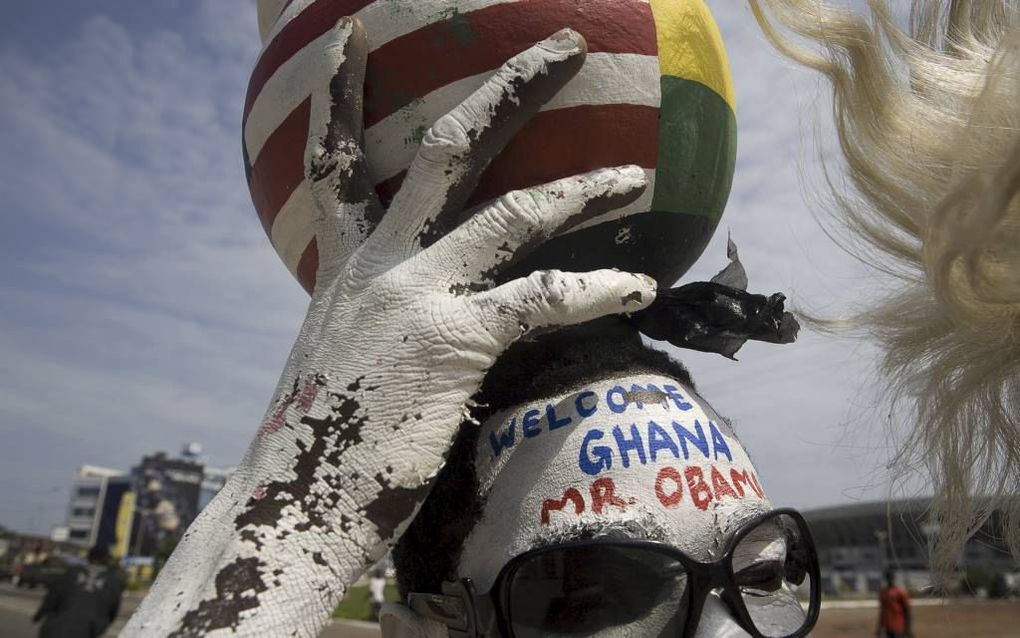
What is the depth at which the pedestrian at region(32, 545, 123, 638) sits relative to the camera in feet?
21.9

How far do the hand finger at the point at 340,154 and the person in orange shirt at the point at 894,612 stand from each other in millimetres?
10856

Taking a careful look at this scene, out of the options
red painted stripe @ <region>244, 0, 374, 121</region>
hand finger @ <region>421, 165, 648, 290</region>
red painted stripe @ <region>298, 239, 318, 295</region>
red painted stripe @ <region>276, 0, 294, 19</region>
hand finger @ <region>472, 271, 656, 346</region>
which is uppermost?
red painted stripe @ <region>276, 0, 294, 19</region>

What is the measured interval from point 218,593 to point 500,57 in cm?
107

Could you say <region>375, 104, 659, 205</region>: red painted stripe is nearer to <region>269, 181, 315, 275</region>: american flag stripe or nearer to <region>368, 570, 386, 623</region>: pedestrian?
<region>269, 181, 315, 275</region>: american flag stripe

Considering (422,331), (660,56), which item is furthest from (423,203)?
(660,56)

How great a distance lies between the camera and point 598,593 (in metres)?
1.41

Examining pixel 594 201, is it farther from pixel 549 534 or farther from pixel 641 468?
pixel 549 534

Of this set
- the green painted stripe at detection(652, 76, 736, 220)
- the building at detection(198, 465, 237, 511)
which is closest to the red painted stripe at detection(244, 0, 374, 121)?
the green painted stripe at detection(652, 76, 736, 220)

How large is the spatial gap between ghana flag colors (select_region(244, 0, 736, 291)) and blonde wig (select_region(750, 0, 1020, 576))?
291mm

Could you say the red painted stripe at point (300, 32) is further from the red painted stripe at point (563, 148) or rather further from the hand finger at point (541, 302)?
the hand finger at point (541, 302)

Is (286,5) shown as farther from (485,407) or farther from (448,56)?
(485,407)

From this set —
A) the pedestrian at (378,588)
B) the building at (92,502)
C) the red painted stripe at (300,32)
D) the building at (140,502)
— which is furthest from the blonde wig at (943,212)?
the building at (92,502)

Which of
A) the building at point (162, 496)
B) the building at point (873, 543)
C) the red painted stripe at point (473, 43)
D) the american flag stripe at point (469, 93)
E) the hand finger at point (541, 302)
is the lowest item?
the building at point (873, 543)

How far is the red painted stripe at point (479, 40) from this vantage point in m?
1.52
